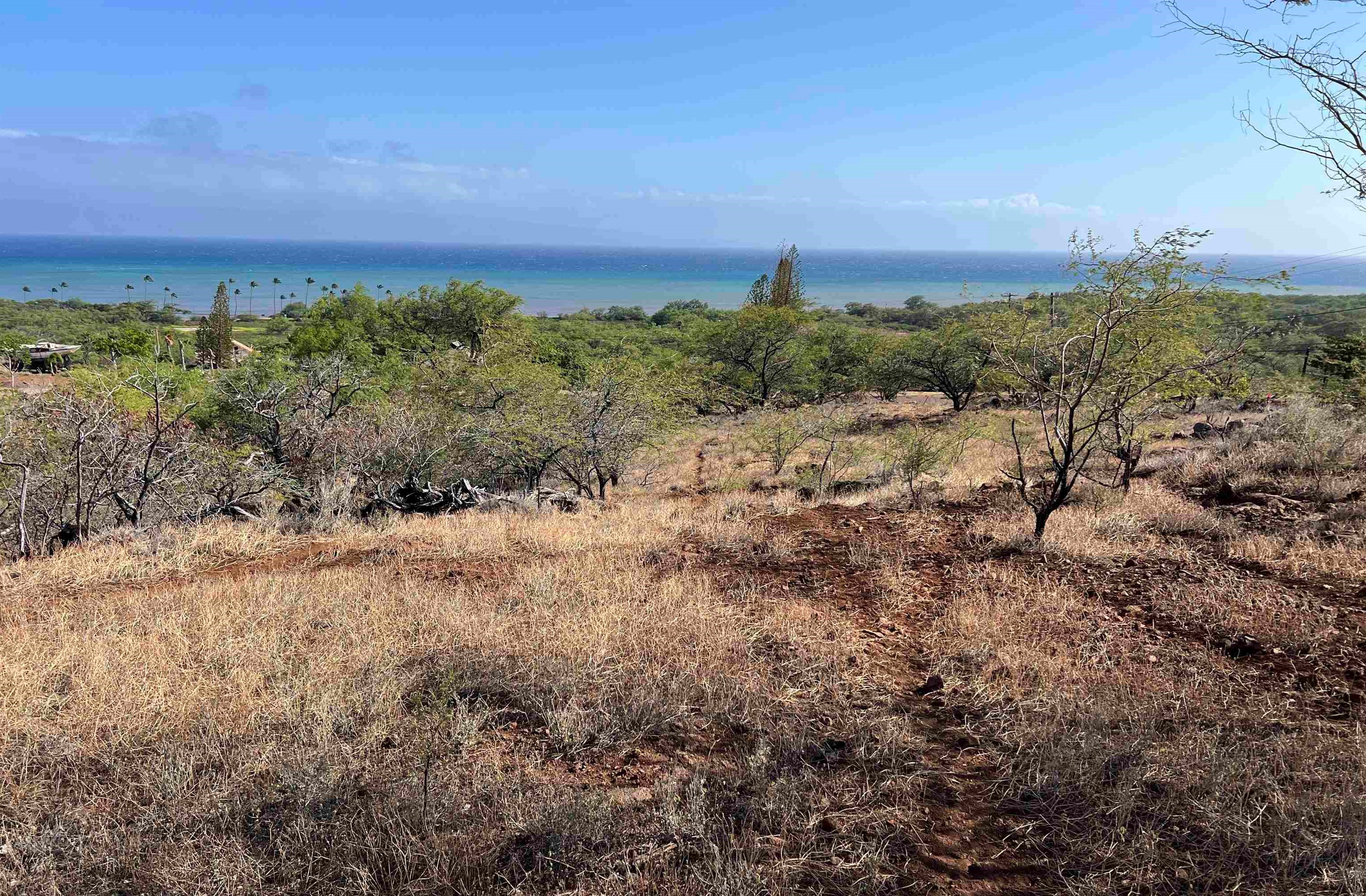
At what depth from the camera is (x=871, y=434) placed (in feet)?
73.1

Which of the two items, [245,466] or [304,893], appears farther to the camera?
[245,466]

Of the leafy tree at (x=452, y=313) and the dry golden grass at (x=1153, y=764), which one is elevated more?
the leafy tree at (x=452, y=313)

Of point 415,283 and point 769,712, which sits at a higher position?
point 415,283

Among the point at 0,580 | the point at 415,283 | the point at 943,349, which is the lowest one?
the point at 0,580

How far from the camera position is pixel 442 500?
11.3 m

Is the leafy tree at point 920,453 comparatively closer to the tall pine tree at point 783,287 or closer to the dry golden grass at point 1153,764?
the dry golden grass at point 1153,764

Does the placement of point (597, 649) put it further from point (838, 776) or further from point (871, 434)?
point (871, 434)

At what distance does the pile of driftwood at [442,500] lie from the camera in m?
11.1

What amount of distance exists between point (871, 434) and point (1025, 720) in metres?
19.2

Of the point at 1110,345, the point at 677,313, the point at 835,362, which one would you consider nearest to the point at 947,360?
the point at 835,362

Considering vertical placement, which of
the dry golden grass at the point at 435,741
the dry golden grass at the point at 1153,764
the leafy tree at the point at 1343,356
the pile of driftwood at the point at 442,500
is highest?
the leafy tree at the point at 1343,356

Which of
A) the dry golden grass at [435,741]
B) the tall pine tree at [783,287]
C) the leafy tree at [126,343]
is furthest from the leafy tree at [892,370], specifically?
the leafy tree at [126,343]

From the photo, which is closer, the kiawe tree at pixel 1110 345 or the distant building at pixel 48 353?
the kiawe tree at pixel 1110 345

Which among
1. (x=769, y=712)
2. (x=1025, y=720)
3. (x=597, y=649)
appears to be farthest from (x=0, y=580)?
(x=1025, y=720)
